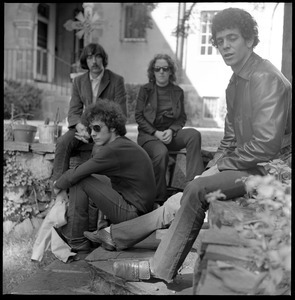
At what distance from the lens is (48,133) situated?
17.6 feet

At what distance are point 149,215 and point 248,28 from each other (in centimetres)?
141

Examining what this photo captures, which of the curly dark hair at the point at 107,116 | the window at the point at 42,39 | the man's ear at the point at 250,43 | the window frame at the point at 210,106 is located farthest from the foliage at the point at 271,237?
the window at the point at 42,39

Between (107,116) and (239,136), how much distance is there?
1.22m

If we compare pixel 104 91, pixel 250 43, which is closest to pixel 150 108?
pixel 104 91

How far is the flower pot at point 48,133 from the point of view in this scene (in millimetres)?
5336

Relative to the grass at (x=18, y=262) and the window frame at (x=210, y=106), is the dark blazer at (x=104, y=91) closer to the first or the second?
the grass at (x=18, y=262)

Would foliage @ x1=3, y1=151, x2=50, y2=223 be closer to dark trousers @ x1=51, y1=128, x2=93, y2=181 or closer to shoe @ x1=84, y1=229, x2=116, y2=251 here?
dark trousers @ x1=51, y1=128, x2=93, y2=181

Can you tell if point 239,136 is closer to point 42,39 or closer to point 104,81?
point 104,81

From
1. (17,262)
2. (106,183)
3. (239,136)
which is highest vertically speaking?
(239,136)

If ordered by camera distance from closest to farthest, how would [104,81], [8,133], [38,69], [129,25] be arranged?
[104,81]
[8,133]
[129,25]
[38,69]

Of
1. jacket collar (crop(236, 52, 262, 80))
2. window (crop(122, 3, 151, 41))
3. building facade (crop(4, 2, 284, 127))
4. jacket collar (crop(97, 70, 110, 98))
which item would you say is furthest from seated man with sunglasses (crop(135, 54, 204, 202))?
window (crop(122, 3, 151, 41))

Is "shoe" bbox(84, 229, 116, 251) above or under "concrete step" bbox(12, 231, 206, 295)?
above

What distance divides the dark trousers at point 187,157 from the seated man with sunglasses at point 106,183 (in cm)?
62

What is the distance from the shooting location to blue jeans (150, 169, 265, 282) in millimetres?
2795
